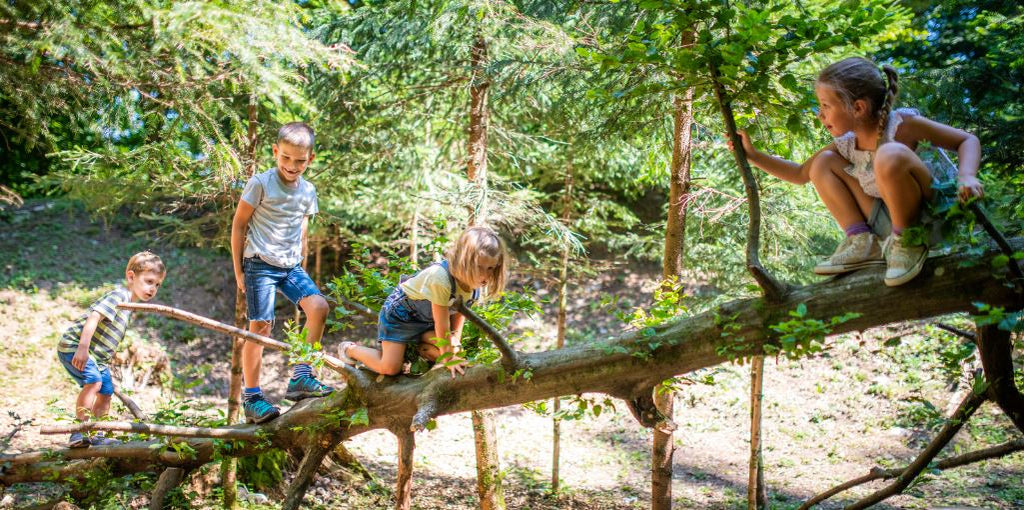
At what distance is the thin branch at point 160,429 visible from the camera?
401 cm

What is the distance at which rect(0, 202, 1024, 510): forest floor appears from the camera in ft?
21.8

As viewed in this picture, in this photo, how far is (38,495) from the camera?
5180mm

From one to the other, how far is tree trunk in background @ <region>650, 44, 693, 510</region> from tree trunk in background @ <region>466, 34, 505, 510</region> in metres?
1.59

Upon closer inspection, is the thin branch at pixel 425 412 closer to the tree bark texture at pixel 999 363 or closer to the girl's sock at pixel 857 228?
the girl's sock at pixel 857 228

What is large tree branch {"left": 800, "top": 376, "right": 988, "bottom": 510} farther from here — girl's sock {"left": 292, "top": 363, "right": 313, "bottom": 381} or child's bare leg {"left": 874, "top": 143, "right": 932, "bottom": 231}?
girl's sock {"left": 292, "top": 363, "right": 313, "bottom": 381}

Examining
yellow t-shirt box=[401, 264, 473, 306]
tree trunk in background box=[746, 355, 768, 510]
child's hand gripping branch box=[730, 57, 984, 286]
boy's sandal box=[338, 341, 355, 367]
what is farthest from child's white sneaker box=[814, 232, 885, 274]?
tree trunk in background box=[746, 355, 768, 510]

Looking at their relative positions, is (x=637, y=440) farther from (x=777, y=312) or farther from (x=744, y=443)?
(x=777, y=312)

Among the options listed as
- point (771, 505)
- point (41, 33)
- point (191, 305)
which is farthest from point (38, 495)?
point (191, 305)

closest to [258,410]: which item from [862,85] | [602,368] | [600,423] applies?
[602,368]

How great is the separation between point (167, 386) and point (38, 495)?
4.06 metres

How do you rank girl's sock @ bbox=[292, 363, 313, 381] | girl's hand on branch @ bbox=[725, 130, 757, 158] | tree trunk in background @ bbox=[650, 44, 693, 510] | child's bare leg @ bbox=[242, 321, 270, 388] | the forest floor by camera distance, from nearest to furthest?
girl's hand on branch @ bbox=[725, 130, 757, 158] → child's bare leg @ bbox=[242, 321, 270, 388] → girl's sock @ bbox=[292, 363, 313, 381] → tree trunk in background @ bbox=[650, 44, 693, 510] → the forest floor

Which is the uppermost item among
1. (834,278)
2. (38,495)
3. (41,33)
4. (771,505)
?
(41,33)

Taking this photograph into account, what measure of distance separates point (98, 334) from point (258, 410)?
3.91 feet

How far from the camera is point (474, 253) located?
3.54m
